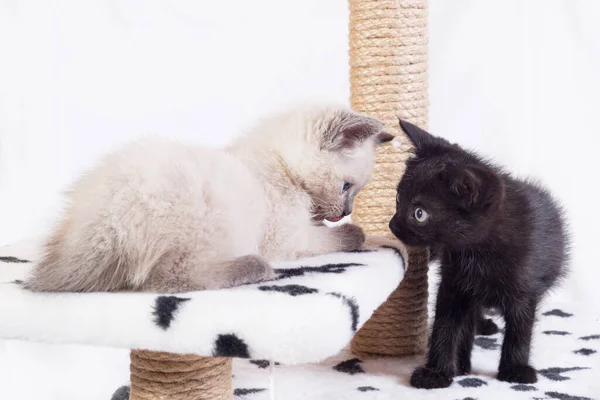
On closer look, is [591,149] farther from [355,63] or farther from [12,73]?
[12,73]

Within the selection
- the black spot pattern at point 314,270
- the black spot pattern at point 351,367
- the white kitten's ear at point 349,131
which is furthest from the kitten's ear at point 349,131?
the black spot pattern at point 351,367

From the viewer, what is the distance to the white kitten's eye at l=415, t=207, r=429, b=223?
164cm

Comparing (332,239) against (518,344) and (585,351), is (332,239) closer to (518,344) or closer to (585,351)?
(518,344)

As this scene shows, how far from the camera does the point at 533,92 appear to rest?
2.74 metres

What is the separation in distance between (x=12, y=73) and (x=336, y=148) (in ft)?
4.06

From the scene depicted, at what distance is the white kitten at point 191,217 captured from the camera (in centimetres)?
134

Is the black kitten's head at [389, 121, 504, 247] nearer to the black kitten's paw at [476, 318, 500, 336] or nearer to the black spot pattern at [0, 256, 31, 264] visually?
the black kitten's paw at [476, 318, 500, 336]

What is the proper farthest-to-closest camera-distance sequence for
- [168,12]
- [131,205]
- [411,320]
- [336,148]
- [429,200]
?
[168,12]
[411,320]
[336,148]
[429,200]
[131,205]

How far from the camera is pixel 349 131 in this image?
174 centimetres

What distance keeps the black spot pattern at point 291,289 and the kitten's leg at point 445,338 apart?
0.57 metres

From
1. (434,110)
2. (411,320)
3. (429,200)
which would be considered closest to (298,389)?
(411,320)

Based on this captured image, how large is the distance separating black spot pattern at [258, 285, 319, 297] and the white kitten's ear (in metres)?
0.50

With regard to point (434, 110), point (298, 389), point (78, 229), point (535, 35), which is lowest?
point (298, 389)

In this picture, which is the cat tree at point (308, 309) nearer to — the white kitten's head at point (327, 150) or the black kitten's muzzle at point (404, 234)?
the black kitten's muzzle at point (404, 234)
